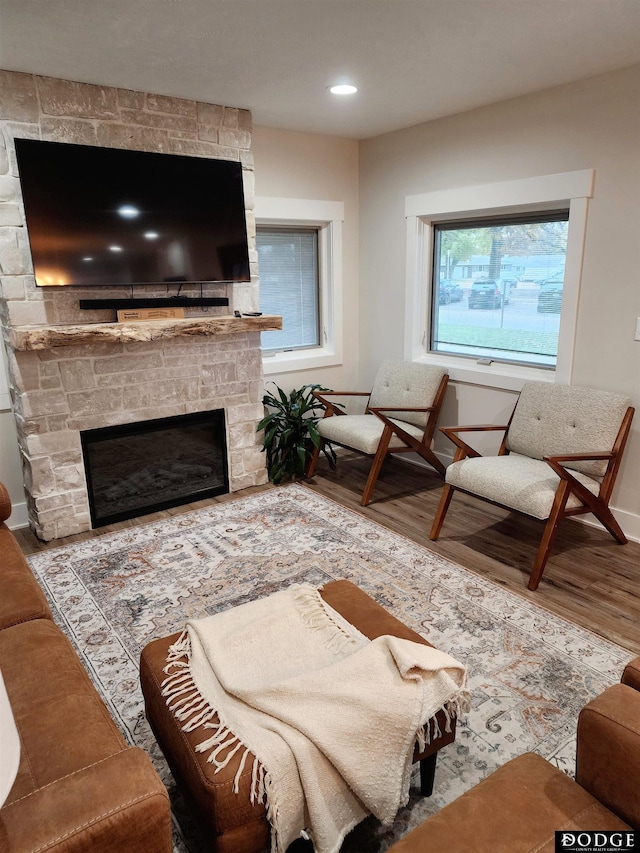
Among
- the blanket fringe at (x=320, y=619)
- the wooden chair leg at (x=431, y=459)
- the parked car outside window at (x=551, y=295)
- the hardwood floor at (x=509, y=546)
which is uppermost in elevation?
the parked car outside window at (x=551, y=295)

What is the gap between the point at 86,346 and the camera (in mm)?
3279

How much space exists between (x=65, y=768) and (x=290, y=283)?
3741 millimetres

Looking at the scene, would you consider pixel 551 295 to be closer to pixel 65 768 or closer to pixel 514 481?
pixel 514 481

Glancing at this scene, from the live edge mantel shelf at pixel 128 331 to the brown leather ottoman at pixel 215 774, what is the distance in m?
1.84

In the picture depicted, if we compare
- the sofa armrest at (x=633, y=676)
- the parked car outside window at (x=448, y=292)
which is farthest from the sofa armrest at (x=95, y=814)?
the parked car outside window at (x=448, y=292)

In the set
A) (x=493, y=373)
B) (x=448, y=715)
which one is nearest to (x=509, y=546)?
(x=493, y=373)

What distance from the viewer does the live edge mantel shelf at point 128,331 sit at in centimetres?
294

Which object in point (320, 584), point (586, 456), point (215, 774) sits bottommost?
point (320, 584)

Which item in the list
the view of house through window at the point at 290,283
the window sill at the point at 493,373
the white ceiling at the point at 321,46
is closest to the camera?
the white ceiling at the point at 321,46

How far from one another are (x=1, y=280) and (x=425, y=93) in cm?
250

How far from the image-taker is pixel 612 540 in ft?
10.6

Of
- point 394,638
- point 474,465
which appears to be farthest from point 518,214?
point 394,638

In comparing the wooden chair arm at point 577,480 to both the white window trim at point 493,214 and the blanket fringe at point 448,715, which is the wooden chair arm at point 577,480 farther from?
the blanket fringe at point 448,715

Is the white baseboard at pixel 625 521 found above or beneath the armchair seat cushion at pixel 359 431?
beneath
